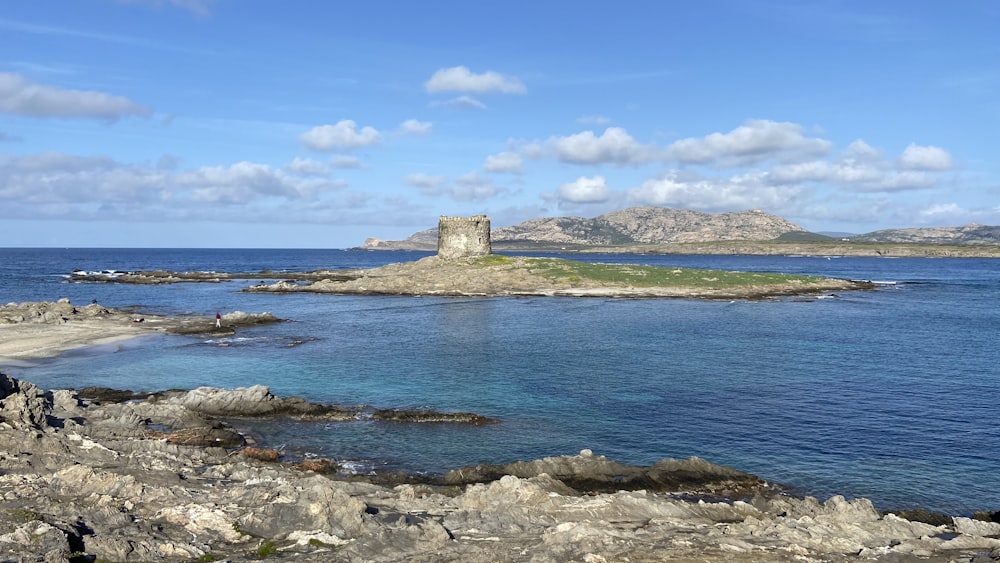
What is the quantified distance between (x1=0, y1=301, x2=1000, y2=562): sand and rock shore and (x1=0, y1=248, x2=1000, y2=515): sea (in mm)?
2658

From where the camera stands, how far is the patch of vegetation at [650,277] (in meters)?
95.6

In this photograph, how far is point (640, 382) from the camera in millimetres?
38094

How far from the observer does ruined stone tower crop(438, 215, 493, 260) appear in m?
113

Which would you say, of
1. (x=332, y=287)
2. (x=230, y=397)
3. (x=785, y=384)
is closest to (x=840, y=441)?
(x=785, y=384)

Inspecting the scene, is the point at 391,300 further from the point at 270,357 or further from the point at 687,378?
the point at 687,378

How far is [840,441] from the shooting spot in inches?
1062

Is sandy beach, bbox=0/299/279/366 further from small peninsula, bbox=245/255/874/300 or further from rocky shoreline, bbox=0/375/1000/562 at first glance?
small peninsula, bbox=245/255/874/300

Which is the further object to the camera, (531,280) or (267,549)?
(531,280)

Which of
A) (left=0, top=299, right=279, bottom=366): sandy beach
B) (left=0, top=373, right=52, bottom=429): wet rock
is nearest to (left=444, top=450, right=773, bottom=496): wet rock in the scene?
(left=0, top=373, right=52, bottom=429): wet rock

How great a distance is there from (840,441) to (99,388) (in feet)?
112

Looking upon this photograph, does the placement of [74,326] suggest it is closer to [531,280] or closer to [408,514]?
[408,514]

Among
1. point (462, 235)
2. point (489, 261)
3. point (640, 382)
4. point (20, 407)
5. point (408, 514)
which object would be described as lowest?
point (640, 382)

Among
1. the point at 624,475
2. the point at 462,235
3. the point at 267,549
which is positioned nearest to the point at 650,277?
the point at 462,235

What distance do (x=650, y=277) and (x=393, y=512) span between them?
3343 inches
